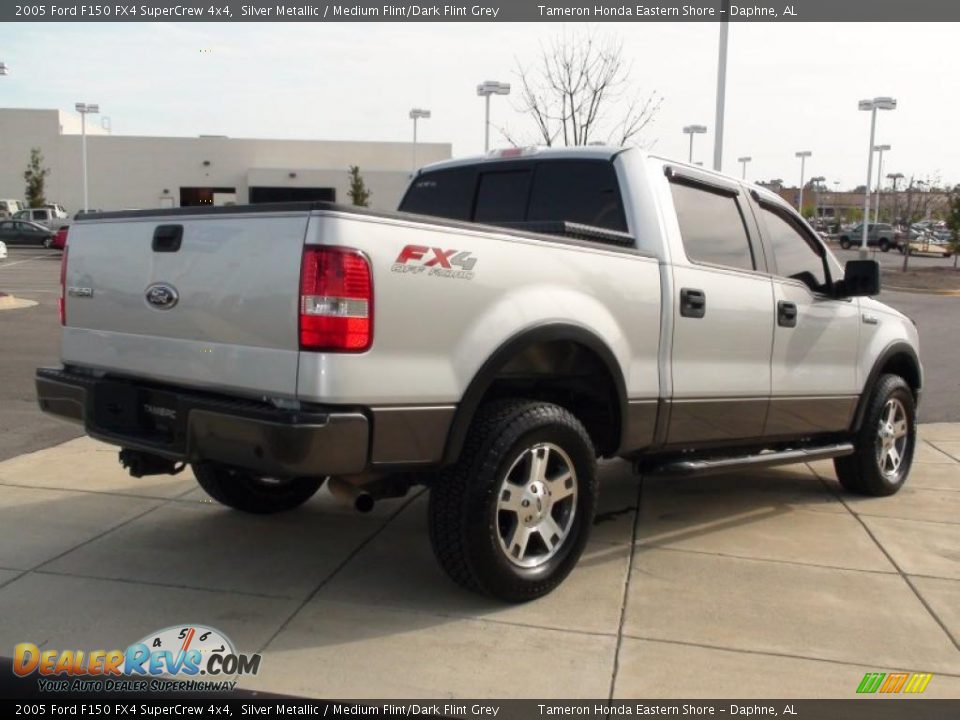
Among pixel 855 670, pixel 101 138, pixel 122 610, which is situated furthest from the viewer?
pixel 101 138

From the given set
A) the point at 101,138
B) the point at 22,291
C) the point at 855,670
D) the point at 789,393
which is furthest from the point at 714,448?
the point at 101,138

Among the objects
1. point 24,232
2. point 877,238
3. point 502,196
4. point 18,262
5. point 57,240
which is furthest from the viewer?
point 877,238

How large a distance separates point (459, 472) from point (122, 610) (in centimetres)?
155

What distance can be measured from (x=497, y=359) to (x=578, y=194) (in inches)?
62.4

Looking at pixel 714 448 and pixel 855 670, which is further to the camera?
pixel 714 448

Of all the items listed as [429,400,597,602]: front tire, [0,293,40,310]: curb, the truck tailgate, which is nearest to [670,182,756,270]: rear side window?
[429,400,597,602]: front tire

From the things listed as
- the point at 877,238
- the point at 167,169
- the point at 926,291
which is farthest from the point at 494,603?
the point at 877,238

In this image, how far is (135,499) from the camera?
5742 mm

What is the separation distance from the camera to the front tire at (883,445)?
20.5 ft

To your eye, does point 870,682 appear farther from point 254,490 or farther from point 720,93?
point 720,93

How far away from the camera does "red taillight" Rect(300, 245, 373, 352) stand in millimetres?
3330

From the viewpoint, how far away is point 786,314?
5.40 metres

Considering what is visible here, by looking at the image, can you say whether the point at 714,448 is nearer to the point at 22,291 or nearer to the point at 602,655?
the point at 602,655

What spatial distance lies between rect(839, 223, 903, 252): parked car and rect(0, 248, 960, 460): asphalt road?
104 ft
